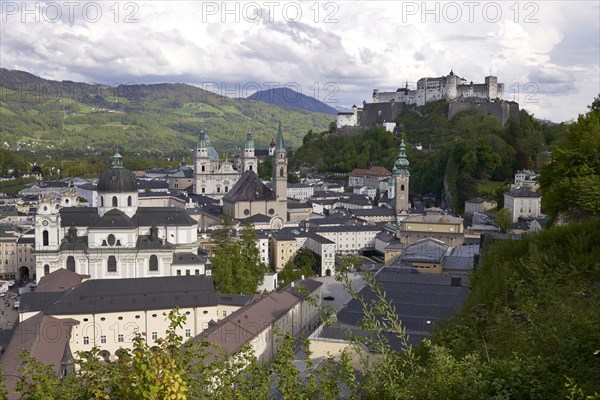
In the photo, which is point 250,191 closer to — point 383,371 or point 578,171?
point 578,171

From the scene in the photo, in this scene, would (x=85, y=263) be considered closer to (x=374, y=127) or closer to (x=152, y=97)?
(x=374, y=127)

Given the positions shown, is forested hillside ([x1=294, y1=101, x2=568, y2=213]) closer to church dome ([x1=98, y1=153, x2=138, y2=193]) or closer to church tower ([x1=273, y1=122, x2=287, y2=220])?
church tower ([x1=273, y1=122, x2=287, y2=220])

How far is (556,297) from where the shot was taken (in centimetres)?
979

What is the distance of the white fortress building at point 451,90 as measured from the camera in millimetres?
73438

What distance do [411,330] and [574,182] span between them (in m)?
6.59

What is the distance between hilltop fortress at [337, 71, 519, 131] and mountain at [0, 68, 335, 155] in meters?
35.8

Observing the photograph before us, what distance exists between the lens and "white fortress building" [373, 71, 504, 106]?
241ft

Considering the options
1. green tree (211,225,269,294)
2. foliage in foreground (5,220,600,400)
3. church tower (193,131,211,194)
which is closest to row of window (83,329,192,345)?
green tree (211,225,269,294)

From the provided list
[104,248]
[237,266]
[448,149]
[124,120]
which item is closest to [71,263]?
[104,248]

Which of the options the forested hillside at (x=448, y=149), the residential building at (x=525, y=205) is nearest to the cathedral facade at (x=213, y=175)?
the forested hillside at (x=448, y=149)

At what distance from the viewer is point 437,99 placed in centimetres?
7650

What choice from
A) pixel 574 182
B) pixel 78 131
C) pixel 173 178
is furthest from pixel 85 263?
pixel 78 131

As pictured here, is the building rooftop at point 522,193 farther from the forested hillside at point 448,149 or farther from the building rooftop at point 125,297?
the building rooftop at point 125,297

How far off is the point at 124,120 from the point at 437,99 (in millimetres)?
83016
